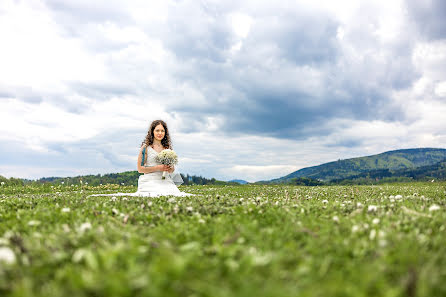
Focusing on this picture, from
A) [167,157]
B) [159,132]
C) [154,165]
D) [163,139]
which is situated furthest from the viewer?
[163,139]

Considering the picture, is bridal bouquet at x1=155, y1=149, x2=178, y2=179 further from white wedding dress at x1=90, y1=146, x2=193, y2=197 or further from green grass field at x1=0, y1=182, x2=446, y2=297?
green grass field at x1=0, y1=182, x2=446, y2=297

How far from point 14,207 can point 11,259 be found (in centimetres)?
719

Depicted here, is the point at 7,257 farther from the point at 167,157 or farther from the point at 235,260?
the point at 167,157

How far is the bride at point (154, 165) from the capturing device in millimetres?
17969

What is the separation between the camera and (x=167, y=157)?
56.3 feet

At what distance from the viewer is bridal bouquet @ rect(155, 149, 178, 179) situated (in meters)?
17.1

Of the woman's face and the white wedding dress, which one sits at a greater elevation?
the woman's face

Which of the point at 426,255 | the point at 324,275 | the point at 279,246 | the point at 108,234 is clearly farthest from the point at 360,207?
the point at 108,234

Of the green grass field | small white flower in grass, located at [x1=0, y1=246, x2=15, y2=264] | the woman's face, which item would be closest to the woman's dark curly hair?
the woman's face

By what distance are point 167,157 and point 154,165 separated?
1617 millimetres

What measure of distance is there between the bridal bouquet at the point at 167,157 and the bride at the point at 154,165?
27 centimetres

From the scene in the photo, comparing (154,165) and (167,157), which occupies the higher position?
(167,157)

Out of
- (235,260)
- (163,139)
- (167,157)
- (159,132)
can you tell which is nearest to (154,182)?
(167,157)

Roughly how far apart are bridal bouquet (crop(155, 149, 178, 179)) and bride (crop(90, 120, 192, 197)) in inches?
10.8
